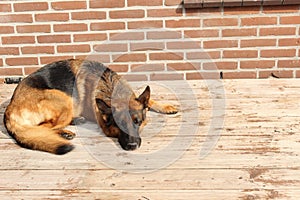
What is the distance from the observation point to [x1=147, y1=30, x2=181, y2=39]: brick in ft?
12.7

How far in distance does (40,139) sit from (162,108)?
40.0 inches

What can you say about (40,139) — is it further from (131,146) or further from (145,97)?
(145,97)

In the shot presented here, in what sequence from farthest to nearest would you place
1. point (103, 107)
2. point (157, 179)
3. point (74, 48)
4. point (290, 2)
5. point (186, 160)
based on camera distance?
1. point (74, 48)
2. point (290, 2)
3. point (103, 107)
4. point (186, 160)
5. point (157, 179)

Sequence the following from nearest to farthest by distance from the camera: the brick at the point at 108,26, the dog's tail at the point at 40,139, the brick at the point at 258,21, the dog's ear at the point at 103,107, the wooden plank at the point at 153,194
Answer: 1. the wooden plank at the point at 153,194
2. the dog's tail at the point at 40,139
3. the dog's ear at the point at 103,107
4. the brick at the point at 258,21
5. the brick at the point at 108,26

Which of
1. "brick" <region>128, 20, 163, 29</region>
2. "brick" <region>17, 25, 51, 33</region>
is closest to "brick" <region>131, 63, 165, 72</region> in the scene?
"brick" <region>128, 20, 163, 29</region>

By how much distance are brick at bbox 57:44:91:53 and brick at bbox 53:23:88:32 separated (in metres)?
0.16

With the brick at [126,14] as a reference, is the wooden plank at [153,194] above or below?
below

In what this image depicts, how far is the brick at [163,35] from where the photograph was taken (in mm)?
3885

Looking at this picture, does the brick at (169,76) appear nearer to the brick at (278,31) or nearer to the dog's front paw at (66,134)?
the brick at (278,31)

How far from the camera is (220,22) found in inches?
151

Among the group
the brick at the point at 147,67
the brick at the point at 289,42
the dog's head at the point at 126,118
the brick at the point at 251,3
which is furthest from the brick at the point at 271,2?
the dog's head at the point at 126,118

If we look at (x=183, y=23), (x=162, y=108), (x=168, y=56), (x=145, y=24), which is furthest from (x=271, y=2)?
(x=162, y=108)

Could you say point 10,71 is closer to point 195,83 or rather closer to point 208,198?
point 195,83

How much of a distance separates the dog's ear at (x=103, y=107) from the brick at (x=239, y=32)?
154 centimetres
